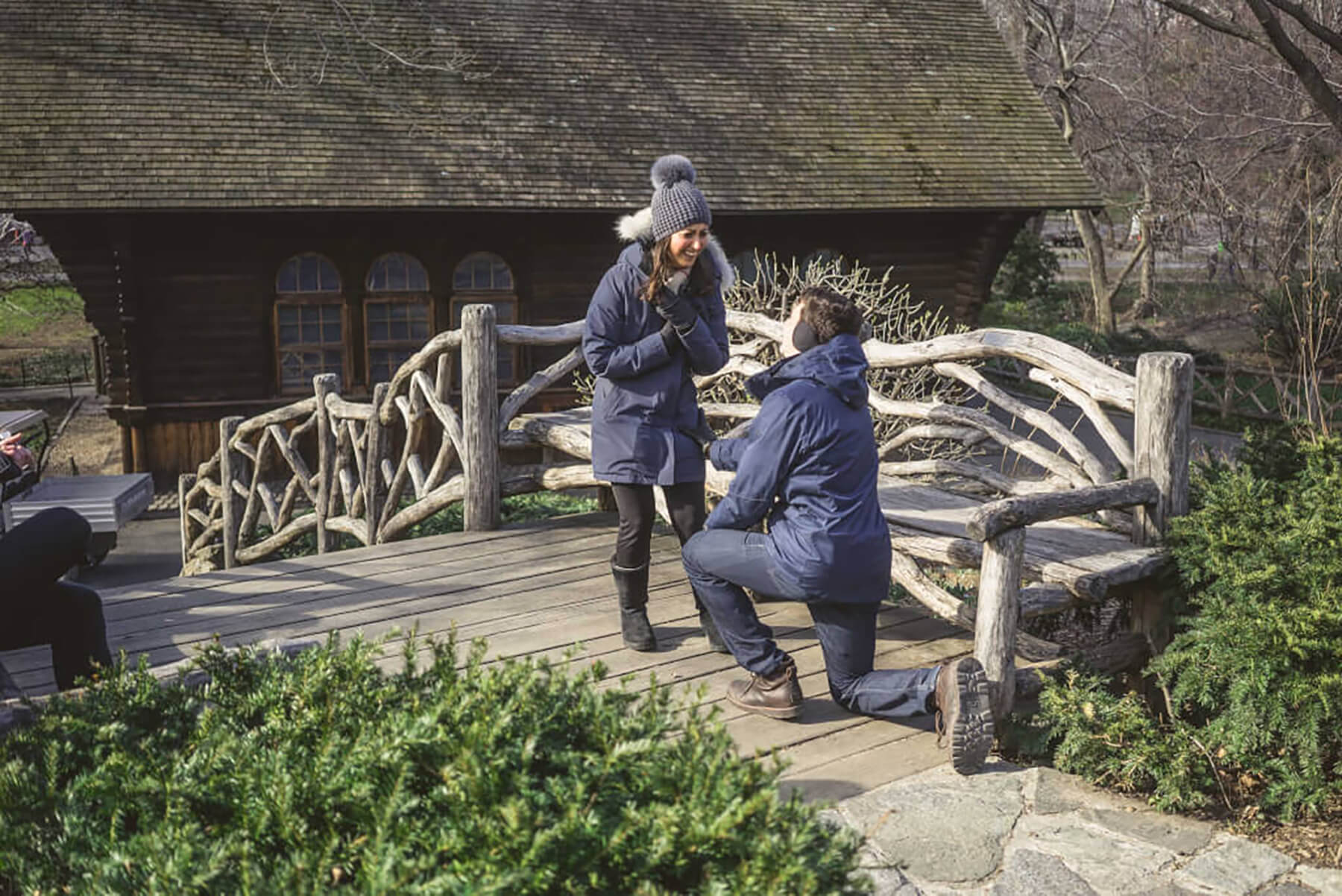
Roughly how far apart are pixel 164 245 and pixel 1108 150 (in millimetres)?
21412

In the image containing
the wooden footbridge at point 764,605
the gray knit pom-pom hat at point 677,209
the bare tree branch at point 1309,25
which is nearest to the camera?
the wooden footbridge at point 764,605

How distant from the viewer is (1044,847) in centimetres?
394

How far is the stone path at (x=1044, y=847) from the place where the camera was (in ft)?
12.2

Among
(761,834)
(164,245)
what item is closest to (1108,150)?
(164,245)

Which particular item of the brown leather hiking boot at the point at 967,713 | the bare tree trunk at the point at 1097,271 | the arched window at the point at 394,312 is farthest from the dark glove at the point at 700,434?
the bare tree trunk at the point at 1097,271

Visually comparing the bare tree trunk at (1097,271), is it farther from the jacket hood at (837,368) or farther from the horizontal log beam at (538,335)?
the jacket hood at (837,368)

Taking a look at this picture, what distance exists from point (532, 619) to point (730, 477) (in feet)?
4.06

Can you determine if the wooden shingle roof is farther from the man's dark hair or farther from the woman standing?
the man's dark hair

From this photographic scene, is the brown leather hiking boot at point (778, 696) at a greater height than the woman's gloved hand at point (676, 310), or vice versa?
the woman's gloved hand at point (676, 310)

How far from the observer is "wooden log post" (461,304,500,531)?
7.32 meters

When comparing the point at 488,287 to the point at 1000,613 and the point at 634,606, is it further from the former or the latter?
the point at 1000,613

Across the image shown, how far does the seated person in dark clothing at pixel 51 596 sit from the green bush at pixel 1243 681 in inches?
132

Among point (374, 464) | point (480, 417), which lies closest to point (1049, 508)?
point (480, 417)

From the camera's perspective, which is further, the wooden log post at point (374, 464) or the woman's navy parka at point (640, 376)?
the wooden log post at point (374, 464)
